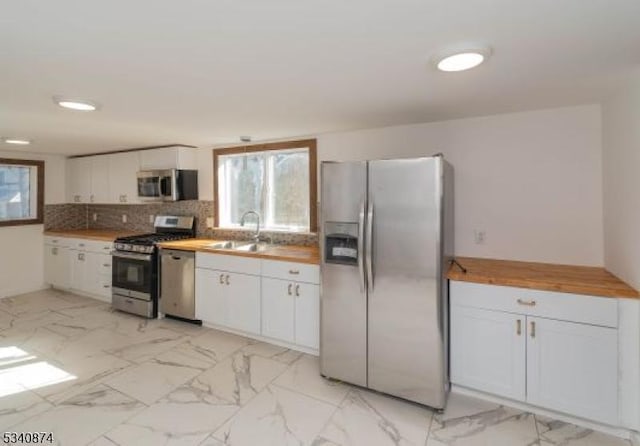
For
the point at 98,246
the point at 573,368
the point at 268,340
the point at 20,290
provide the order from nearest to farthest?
the point at 573,368, the point at 268,340, the point at 98,246, the point at 20,290

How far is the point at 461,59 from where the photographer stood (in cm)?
161

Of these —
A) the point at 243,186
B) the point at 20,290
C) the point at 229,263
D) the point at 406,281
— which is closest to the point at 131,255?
the point at 229,263

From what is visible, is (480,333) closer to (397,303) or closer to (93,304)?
(397,303)

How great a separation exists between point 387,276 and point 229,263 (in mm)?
1770

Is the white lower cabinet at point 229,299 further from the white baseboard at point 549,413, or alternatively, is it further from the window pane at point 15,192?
the window pane at point 15,192

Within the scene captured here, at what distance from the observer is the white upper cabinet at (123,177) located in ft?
14.7

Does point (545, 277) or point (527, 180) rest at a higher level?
point (527, 180)

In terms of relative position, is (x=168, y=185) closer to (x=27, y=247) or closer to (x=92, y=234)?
(x=92, y=234)

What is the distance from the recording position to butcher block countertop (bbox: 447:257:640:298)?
193 cm

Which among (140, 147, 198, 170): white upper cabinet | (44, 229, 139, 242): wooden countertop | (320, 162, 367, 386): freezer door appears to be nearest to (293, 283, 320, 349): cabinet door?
(320, 162, 367, 386): freezer door

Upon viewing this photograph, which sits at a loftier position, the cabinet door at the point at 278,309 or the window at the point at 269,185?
the window at the point at 269,185

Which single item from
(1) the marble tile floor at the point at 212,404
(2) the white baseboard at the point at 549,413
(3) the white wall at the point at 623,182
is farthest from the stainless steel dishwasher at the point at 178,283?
(3) the white wall at the point at 623,182

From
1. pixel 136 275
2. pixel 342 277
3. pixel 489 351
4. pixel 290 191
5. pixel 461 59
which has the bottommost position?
pixel 489 351

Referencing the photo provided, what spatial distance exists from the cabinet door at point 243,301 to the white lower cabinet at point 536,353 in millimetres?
1816
